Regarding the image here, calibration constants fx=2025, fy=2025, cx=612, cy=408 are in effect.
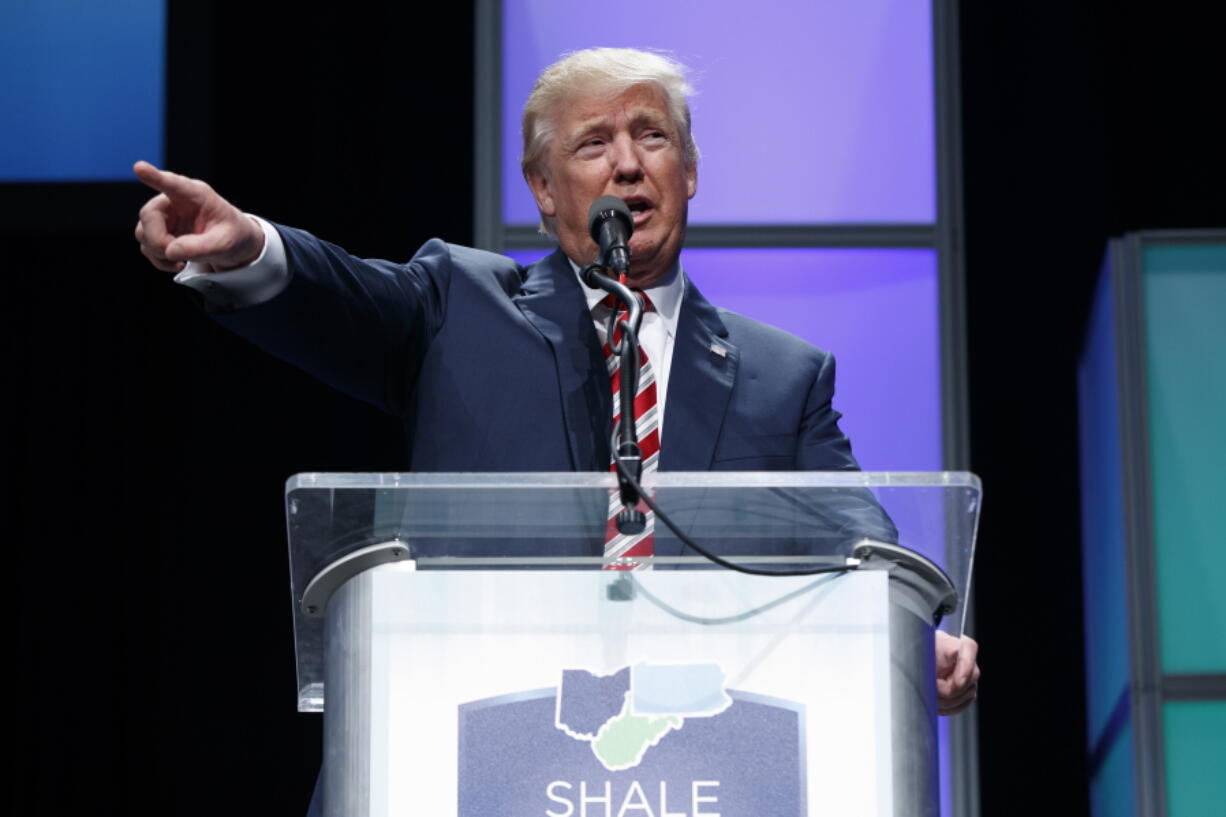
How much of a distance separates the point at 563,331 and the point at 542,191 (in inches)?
12.7

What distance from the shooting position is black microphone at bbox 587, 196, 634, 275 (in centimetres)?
168

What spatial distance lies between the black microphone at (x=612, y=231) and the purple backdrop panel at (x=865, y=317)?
2.86 m

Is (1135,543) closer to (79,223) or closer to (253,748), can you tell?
(253,748)

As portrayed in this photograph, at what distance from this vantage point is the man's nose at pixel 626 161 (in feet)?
7.43

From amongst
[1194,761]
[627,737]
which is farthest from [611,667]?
[1194,761]

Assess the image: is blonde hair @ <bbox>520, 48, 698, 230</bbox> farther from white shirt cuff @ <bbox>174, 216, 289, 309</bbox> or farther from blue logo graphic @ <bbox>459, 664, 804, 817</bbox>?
blue logo graphic @ <bbox>459, 664, 804, 817</bbox>

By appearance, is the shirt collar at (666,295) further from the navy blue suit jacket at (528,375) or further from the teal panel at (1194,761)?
the teal panel at (1194,761)

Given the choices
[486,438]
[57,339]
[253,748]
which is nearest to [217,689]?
[253,748]

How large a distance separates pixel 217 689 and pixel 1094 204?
2.04 m

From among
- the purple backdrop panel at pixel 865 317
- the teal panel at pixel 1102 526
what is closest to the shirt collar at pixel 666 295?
the teal panel at pixel 1102 526

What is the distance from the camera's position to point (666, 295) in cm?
229

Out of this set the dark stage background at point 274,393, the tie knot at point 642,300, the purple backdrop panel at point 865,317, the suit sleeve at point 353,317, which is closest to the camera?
the suit sleeve at point 353,317

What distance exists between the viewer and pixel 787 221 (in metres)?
4.76

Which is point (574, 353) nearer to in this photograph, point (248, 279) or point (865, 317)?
point (248, 279)
